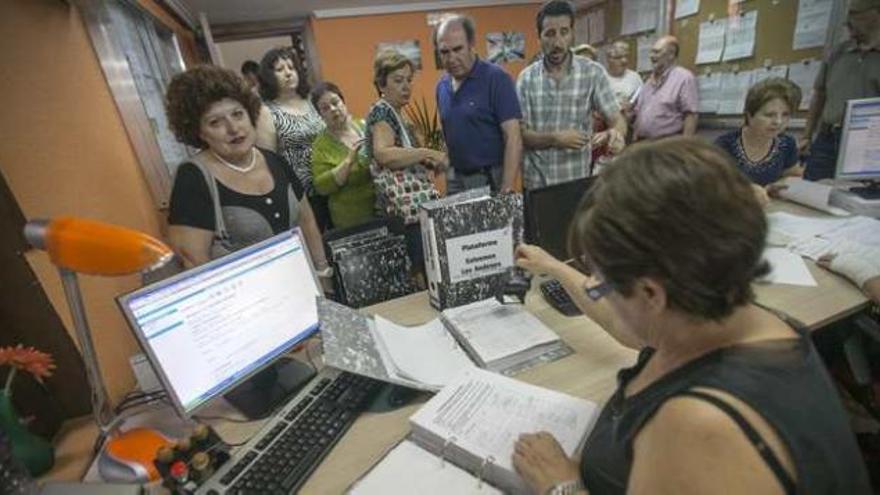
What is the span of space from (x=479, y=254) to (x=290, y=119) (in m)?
1.68

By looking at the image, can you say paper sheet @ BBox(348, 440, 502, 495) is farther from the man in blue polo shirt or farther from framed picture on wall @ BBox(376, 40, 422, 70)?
framed picture on wall @ BBox(376, 40, 422, 70)

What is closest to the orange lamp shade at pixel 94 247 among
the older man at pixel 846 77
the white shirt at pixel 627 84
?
the older man at pixel 846 77

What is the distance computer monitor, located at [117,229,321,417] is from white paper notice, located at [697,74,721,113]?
3.88 m

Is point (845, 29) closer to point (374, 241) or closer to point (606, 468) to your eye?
point (374, 241)

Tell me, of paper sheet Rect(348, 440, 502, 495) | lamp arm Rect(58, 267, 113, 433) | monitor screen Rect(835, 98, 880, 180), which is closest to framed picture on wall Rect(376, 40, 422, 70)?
monitor screen Rect(835, 98, 880, 180)

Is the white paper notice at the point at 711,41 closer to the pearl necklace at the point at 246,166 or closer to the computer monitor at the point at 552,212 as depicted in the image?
the computer monitor at the point at 552,212

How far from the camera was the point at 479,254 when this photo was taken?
51.5 inches

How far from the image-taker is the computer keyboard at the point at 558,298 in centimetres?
130

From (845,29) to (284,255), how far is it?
362cm

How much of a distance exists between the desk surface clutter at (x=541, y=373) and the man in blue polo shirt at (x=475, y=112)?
980mm

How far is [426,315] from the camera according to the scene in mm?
1363

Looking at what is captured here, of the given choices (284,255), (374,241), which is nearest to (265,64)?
(374,241)

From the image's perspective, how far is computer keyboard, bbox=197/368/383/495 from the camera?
79cm

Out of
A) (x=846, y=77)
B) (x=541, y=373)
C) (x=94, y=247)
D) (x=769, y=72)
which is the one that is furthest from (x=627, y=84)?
(x=94, y=247)
